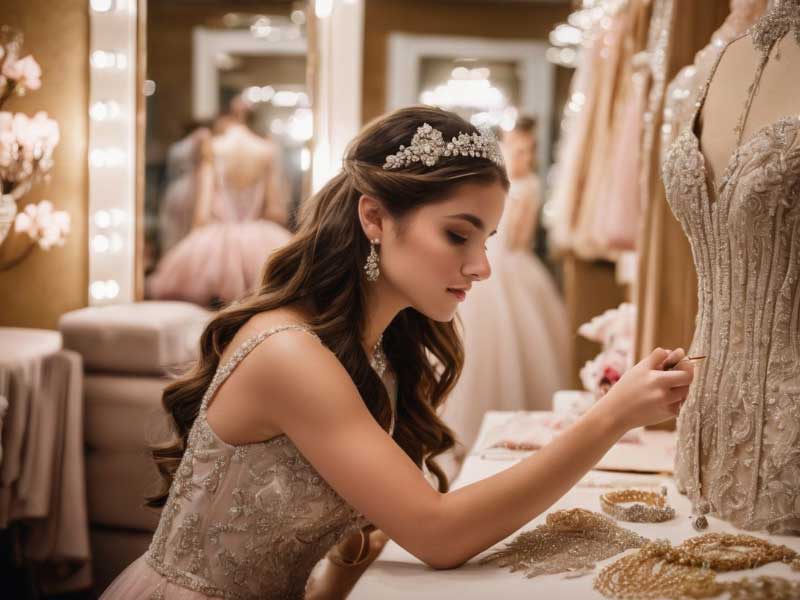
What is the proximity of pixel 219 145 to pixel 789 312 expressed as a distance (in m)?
3.10

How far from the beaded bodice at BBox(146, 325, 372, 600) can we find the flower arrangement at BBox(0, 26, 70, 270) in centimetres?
74

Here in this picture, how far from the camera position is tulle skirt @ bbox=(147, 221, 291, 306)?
3666mm

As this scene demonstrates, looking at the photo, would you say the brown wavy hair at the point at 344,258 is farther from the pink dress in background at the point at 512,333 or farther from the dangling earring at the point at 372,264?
the pink dress in background at the point at 512,333

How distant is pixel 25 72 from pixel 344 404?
1133 mm

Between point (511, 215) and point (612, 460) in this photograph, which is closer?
point (612, 460)

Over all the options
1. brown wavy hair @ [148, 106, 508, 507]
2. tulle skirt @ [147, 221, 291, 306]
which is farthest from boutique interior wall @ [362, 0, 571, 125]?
brown wavy hair @ [148, 106, 508, 507]

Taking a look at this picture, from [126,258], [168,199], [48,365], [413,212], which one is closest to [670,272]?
[413,212]

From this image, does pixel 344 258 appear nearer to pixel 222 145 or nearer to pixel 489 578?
pixel 489 578

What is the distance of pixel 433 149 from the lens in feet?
4.33

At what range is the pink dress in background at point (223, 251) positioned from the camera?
12.0ft

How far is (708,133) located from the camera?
53.9 inches

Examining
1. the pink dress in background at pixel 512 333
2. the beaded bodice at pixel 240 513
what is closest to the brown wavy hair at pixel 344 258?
the beaded bodice at pixel 240 513

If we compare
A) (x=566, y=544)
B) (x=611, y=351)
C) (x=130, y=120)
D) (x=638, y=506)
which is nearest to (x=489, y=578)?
(x=566, y=544)

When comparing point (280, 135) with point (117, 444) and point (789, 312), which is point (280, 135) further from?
point (789, 312)
